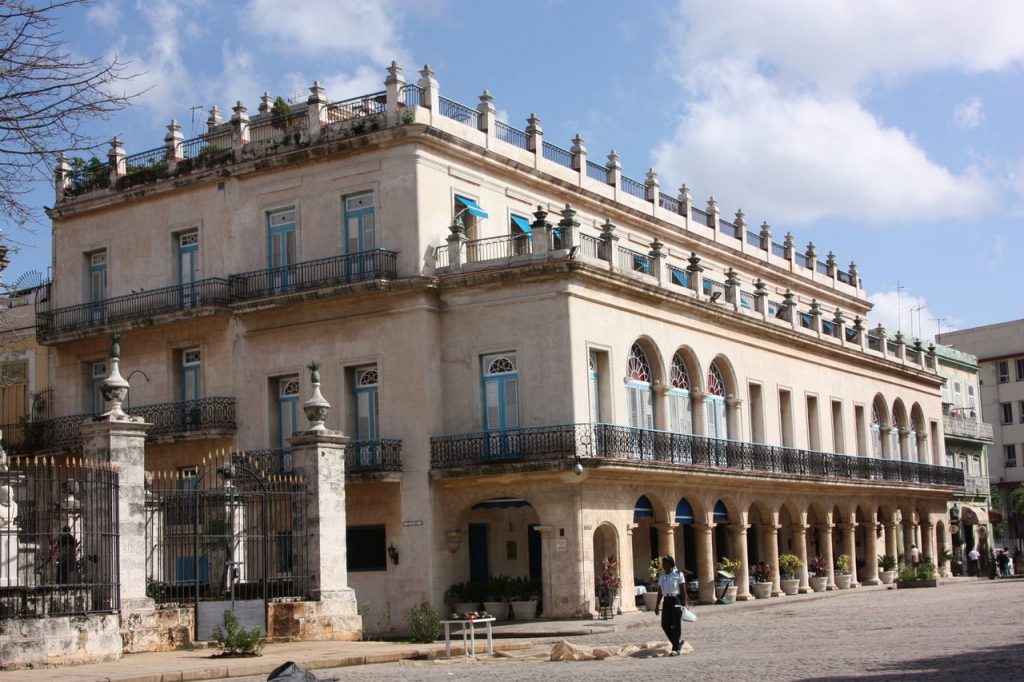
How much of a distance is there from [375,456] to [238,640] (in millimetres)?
13343

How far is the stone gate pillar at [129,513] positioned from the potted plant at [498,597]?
41.5ft

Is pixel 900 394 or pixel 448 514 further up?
pixel 900 394

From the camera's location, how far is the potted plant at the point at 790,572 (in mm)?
42188

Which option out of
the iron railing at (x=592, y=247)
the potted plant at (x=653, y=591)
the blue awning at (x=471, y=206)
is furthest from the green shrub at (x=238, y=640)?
the blue awning at (x=471, y=206)

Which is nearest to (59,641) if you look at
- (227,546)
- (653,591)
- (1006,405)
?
(227,546)

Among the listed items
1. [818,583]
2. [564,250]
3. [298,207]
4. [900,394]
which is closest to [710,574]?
[818,583]

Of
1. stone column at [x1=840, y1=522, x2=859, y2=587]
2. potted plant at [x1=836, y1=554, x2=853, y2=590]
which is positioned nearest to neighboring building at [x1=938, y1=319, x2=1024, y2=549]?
stone column at [x1=840, y1=522, x2=859, y2=587]

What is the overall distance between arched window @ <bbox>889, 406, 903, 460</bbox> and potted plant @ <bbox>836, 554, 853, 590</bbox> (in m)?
7.31

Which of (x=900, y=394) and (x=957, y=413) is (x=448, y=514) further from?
(x=957, y=413)

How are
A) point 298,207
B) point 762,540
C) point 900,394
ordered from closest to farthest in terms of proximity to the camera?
point 298,207 < point 762,540 < point 900,394

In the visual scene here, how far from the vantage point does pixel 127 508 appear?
2125 centimetres

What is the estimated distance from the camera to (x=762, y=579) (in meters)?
41.2

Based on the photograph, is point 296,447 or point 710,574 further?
point 710,574

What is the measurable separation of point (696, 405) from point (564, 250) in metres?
8.09
